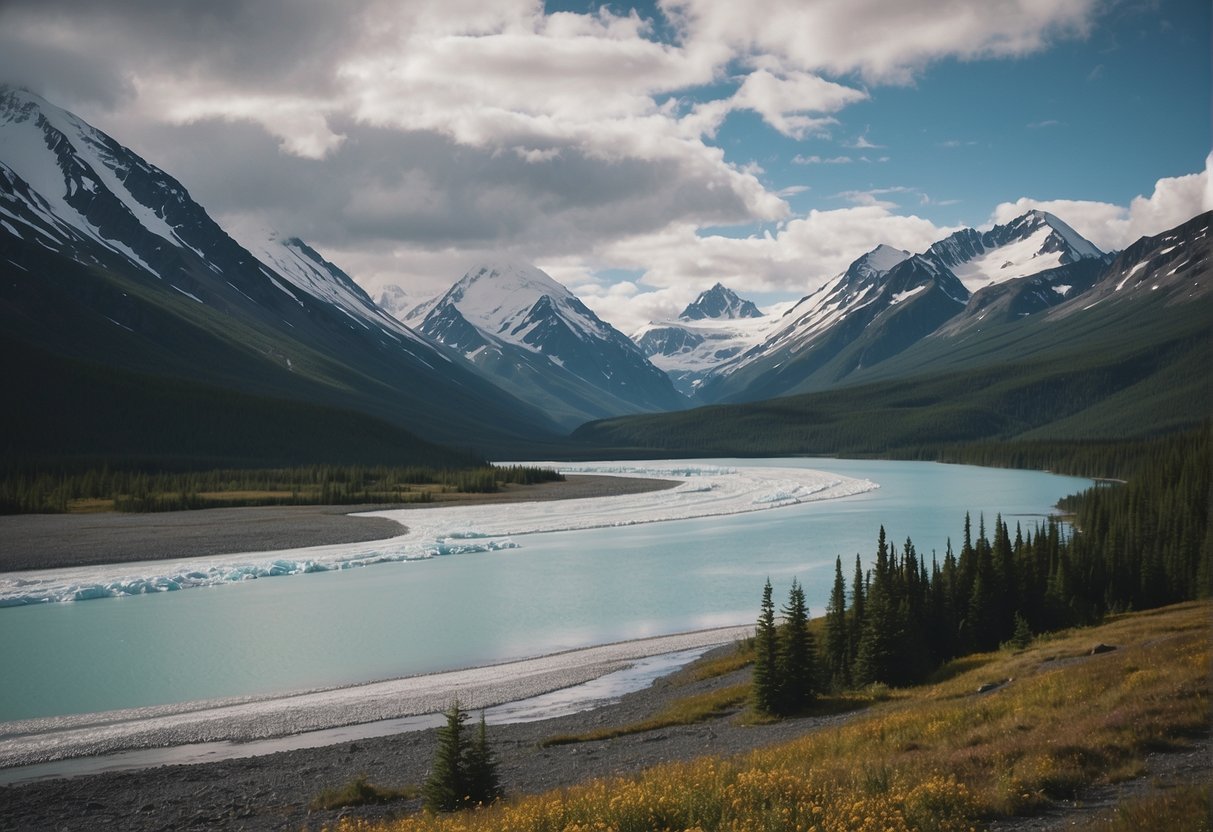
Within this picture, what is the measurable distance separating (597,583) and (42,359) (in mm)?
158116

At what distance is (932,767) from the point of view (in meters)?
18.7

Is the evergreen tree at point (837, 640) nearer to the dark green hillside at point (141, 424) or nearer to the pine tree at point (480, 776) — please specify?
the pine tree at point (480, 776)

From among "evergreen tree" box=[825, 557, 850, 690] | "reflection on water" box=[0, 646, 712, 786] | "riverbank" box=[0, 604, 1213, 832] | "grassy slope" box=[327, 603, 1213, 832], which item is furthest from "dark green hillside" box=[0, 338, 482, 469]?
"grassy slope" box=[327, 603, 1213, 832]

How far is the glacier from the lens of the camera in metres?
67.4

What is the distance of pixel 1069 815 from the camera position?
15.4 meters

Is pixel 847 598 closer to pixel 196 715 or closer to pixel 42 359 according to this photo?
pixel 196 715

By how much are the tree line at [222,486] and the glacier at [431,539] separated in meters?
17.3

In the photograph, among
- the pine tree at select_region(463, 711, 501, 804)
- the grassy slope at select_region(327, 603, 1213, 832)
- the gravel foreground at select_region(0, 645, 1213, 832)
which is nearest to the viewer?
the grassy slope at select_region(327, 603, 1213, 832)

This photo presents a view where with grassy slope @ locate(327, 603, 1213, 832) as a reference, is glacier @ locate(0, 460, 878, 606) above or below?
below

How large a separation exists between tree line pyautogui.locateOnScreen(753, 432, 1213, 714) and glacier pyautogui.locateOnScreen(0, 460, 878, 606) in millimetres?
43490

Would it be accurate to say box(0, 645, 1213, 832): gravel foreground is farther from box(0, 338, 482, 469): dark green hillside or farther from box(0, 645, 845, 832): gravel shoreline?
box(0, 338, 482, 469): dark green hillside

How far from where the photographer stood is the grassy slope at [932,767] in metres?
15.4

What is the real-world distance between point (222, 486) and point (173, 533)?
47.9 meters

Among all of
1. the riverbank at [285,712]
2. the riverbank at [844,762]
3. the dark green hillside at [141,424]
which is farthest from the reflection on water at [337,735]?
the dark green hillside at [141,424]
